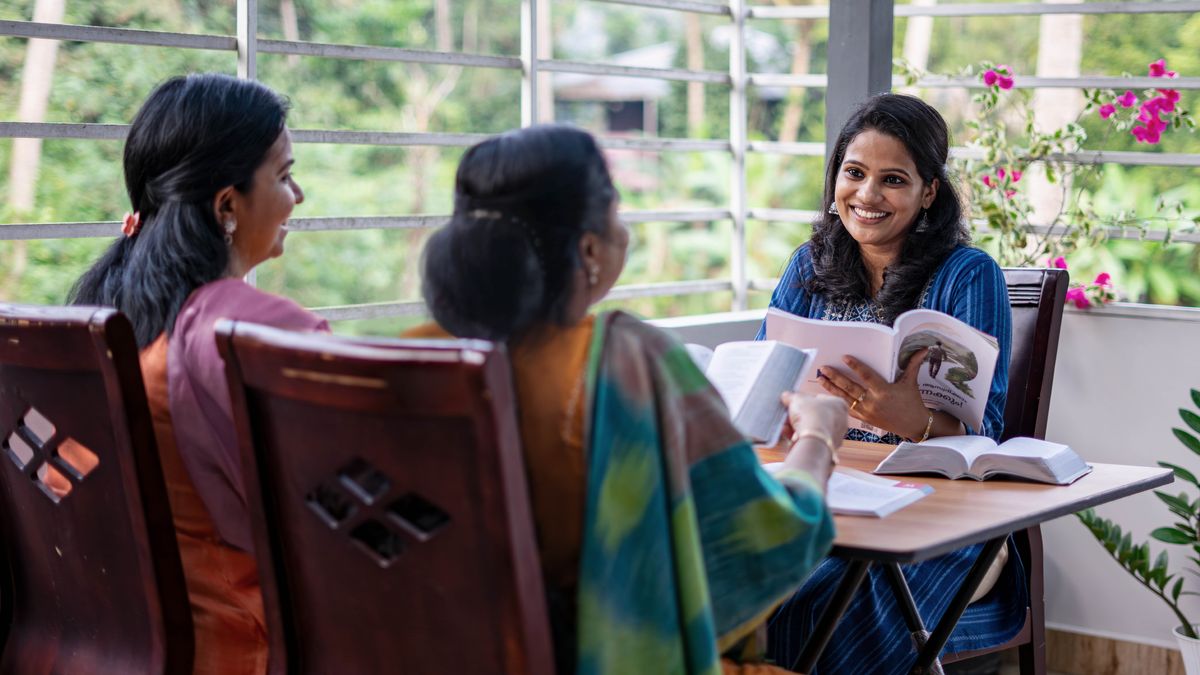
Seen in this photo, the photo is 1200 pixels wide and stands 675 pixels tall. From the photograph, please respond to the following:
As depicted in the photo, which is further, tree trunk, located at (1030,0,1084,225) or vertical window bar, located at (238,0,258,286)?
tree trunk, located at (1030,0,1084,225)

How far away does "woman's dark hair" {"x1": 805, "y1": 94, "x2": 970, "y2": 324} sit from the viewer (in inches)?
107

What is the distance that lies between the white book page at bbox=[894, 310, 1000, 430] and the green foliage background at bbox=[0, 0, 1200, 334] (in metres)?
4.99

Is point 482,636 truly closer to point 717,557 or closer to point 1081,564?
point 717,557

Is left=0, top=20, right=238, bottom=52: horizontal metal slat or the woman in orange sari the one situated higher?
left=0, top=20, right=238, bottom=52: horizontal metal slat

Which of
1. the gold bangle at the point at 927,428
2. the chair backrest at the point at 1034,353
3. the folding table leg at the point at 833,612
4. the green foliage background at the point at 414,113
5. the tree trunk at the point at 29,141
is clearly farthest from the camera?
the green foliage background at the point at 414,113

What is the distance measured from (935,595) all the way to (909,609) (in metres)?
0.13

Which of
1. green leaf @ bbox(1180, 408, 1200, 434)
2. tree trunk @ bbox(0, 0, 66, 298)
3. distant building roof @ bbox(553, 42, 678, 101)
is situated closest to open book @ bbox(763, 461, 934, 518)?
green leaf @ bbox(1180, 408, 1200, 434)

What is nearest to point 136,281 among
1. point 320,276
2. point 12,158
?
point 12,158

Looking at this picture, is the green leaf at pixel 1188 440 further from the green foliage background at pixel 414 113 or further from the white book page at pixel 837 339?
the green foliage background at pixel 414 113

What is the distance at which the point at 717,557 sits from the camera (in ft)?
5.07

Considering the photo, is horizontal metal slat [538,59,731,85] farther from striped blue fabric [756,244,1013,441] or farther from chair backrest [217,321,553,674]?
chair backrest [217,321,553,674]

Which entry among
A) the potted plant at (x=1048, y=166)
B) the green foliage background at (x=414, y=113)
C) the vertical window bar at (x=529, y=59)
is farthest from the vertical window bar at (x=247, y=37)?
the green foliage background at (x=414, y=113)

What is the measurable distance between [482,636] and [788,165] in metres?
11.9

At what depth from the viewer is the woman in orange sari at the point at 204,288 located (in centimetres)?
174
